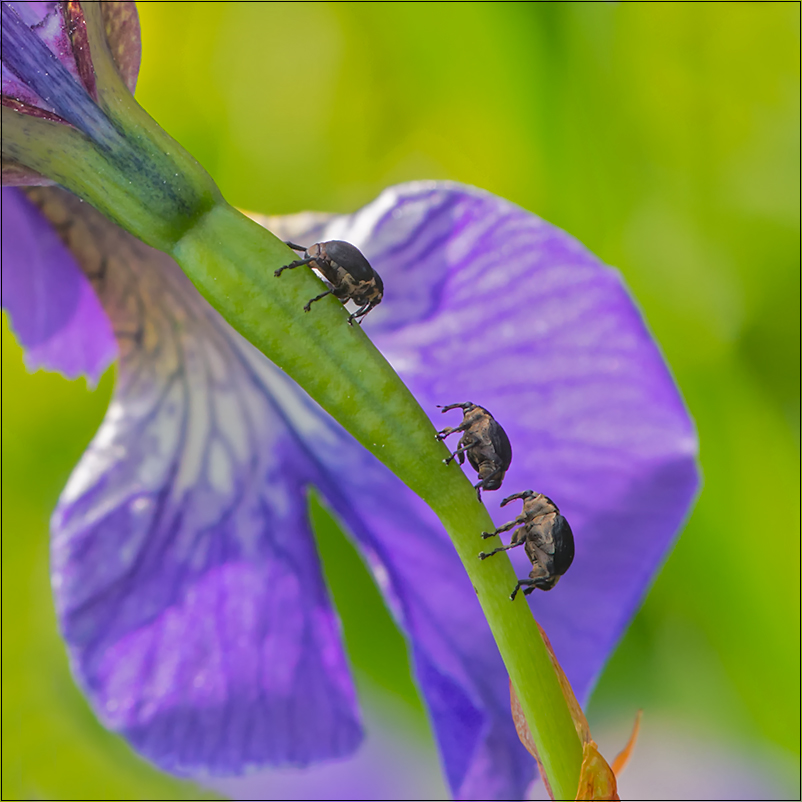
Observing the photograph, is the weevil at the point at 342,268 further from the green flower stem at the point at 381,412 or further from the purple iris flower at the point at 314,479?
the purple iris flower at the point at 314,479

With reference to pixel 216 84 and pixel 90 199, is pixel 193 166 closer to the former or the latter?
pixel 90 199

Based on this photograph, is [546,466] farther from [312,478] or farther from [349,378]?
[349,378]

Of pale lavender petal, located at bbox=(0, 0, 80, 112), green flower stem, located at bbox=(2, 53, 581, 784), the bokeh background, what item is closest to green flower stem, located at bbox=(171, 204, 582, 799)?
green flower stem, located at bbox=(2, 53, 581, 784)

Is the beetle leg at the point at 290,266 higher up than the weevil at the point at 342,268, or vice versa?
Result: the beetle leg at the point at 290,266

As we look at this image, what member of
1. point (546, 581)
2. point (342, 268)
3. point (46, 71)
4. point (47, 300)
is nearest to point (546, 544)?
point (546, 581)

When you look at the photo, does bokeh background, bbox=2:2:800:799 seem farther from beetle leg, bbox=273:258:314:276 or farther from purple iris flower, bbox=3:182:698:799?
beetle leg, bbox=273:258:314:276

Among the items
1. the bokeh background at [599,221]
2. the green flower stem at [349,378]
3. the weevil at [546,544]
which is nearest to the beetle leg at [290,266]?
the green flower stem at [349,378]
